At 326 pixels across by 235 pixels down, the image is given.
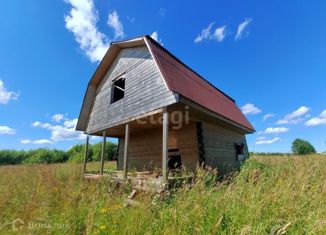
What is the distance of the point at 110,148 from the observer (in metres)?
41.2

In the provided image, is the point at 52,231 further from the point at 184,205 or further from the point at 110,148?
the point at 110,148

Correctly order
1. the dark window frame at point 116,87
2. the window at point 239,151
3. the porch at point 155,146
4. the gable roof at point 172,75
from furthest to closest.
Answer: the window at point 239,151
the dark window frame at point 116,87
the porch at point 155,146
the gable roof at point 172,75

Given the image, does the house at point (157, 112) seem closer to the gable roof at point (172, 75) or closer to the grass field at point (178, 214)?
the gable roof at point (172, 75)

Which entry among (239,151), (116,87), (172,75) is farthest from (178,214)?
(239,151)

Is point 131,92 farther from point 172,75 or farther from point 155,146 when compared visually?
point 155,146

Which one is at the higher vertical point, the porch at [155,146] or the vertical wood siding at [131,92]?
the vertical wood siding at [131,92]

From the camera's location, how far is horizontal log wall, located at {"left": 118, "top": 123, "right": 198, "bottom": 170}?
340 inches

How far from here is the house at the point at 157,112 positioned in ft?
23.1

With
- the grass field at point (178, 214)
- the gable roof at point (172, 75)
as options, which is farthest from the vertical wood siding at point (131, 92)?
the grass field at point (178, 214)

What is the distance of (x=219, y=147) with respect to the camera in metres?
9.73

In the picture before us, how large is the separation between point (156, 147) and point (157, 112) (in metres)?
3.82

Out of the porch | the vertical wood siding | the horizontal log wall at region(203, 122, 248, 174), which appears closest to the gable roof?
the vertical wood siding

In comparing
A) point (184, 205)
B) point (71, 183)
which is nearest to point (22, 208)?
point (71, 183)

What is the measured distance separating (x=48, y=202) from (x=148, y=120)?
18.8 feet
